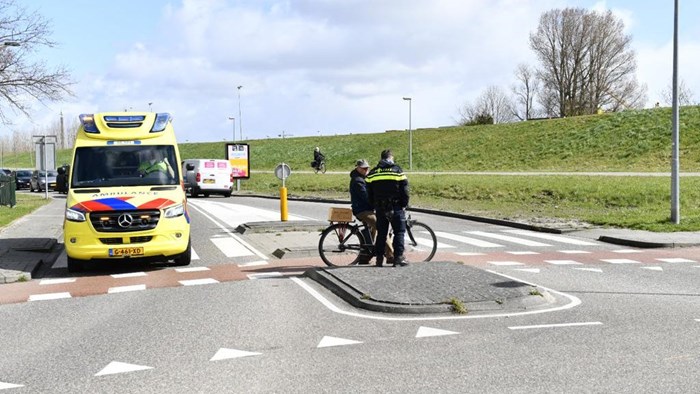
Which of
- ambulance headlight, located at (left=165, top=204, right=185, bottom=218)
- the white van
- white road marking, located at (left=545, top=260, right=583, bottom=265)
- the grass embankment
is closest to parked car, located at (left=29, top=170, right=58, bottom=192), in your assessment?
the grass embankment

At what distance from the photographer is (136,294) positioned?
9.77 meters

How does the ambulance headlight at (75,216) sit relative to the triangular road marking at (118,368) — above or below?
above

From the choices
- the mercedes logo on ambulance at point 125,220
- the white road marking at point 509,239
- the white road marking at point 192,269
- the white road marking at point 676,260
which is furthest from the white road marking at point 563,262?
the mercedes logo on ambulance at point 125,220

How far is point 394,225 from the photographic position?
10.9m

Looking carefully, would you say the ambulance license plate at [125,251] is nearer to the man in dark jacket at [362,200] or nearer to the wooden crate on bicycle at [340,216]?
the wooden crate on bicycle at [340,216]

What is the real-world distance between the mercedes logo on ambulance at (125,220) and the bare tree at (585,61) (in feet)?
217

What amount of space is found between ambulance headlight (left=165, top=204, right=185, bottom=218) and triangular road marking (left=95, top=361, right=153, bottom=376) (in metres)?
5.84

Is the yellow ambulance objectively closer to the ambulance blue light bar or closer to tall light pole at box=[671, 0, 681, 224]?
the ambulance blue light bar

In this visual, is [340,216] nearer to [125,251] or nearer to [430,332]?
[125,251]

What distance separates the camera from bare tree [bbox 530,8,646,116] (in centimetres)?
7044

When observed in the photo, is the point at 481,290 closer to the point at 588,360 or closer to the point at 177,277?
the point at 588,360

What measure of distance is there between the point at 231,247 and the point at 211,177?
22.9 m

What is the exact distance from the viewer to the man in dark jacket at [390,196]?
10.8 meters

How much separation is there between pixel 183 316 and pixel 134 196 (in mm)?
4140
